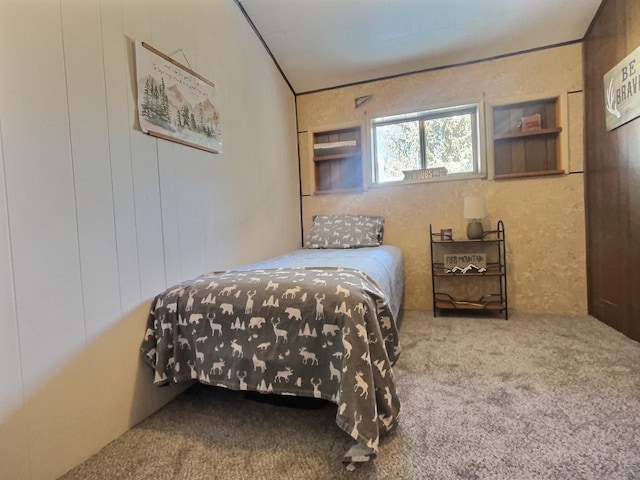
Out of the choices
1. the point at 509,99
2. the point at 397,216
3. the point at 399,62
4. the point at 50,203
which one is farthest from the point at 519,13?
the point at 50,203

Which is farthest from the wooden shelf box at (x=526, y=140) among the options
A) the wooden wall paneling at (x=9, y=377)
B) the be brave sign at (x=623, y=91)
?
the wooden wall paneling at (x=9, y=377)

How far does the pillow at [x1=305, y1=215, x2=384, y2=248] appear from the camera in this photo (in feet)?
9.05

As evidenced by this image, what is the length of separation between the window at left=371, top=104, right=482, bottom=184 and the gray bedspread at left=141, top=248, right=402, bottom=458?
190cm

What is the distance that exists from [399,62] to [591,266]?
90.6 inches

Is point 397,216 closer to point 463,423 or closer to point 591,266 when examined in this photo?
point 591,266

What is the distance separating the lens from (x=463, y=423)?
124 cm

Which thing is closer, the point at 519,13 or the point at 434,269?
the point at 519,13

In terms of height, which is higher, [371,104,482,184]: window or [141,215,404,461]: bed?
[371,104,482,184]: window

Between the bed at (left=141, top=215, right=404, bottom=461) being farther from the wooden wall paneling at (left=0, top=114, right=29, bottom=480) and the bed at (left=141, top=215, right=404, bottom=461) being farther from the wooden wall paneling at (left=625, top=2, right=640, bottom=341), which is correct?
the wooden wall paneling at (left=625, top=2, right=640, bottom=341)

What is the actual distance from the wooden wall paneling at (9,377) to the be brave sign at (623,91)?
116 inches

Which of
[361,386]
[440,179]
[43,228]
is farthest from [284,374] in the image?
[440,179]

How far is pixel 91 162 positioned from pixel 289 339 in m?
1.03

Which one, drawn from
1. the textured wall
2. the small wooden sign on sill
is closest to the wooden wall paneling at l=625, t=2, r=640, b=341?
the textured wall

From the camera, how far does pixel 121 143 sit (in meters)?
1.35
